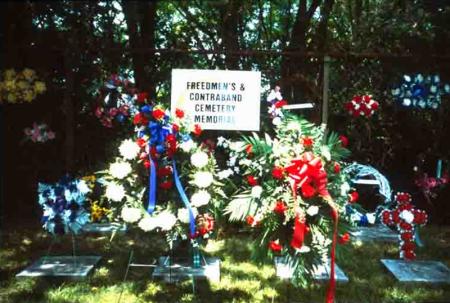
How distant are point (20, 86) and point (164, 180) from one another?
2478mm

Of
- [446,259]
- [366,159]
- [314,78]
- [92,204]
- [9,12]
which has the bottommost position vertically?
[446,259]

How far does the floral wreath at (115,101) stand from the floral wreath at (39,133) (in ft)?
1.91

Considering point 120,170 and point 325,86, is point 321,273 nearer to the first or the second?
point 120,170

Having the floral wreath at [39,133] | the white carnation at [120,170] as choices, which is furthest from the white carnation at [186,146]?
the floral wreath at [39,133]

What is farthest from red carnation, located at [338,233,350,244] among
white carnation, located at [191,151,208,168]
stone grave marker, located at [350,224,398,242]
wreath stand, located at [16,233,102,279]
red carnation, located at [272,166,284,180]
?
wreath stand, located at [16,233,102,279]

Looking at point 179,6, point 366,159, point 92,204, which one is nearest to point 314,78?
point 366,159

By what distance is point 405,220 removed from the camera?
16.3 feet

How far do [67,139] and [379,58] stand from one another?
3.51m

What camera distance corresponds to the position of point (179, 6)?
18.2 ft

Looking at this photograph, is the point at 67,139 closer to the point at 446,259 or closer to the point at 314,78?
the point at 314,78

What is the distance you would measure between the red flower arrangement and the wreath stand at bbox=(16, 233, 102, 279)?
3200 mm

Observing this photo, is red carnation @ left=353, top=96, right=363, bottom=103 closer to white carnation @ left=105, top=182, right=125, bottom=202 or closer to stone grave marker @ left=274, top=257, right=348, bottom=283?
stone grave marker @ left=274, top=257, right=348, bottom=283

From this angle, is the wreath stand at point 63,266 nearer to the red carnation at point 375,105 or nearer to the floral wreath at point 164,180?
the floral wreath at point 164,180

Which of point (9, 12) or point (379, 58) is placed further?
point (379, 58)
